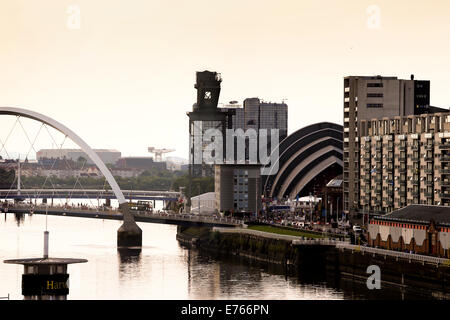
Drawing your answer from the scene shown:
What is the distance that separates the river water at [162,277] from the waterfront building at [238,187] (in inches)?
1334

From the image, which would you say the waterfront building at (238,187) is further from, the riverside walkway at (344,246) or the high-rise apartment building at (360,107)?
the riverside walkway at (344,246)

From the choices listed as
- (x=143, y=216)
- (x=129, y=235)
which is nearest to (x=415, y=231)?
(x=129, y=235)

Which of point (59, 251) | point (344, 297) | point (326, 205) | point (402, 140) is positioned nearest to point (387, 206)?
point (402, 140)

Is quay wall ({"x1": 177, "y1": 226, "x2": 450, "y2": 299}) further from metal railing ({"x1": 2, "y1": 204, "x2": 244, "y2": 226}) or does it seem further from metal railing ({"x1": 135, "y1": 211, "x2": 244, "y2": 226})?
metal railing ({"x1": 2, "y1": 204, "x2": 244, "y2": 226})

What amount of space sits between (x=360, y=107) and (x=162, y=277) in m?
67.1

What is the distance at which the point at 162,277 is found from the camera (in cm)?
11956

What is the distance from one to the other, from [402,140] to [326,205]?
1471 inches

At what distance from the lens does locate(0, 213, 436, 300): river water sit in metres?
107

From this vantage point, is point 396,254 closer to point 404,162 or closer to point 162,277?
point 162,277

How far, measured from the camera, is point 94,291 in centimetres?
10819

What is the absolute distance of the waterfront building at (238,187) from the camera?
198 meters

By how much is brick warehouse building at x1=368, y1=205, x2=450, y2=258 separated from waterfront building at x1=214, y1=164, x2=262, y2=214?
238ft

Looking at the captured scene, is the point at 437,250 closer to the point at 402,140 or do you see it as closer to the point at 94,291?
the point at 94,291

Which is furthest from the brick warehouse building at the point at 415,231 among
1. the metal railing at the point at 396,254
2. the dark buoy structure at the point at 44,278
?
the dark buoy structure at the point at 44,278
